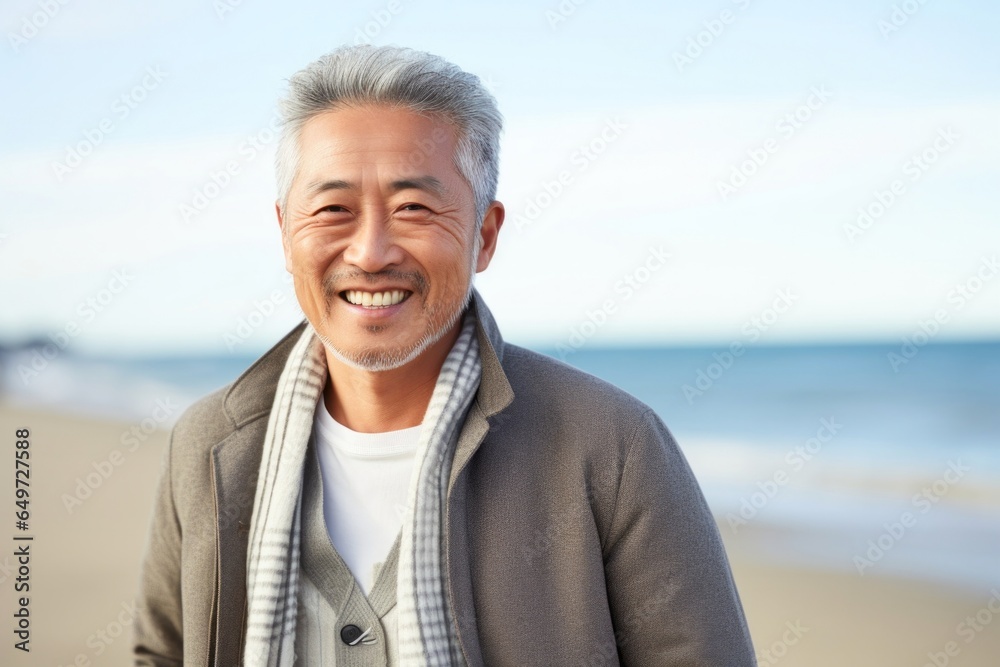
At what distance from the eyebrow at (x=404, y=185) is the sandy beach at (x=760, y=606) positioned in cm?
354

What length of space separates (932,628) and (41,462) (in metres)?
6.97

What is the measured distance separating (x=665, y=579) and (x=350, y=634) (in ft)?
2.01

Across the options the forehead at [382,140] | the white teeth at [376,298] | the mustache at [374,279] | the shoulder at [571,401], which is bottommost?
the shoulder at [571,401]

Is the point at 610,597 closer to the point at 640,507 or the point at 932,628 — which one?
the point at 640,507

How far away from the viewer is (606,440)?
6.10ft

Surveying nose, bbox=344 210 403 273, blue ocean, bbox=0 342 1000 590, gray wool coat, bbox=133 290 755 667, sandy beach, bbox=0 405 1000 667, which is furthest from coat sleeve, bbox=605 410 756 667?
blue ocean, bbox=0 342 1000 590

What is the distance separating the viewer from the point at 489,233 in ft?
6.83

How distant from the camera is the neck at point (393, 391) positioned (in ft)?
6.65

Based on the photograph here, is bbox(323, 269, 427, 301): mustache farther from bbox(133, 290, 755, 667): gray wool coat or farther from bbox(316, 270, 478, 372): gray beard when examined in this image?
bbox(133, 290, 755, 667): gray wool coat

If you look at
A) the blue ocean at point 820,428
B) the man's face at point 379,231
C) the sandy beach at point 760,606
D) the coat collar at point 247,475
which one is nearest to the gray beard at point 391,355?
the man's face at point 379,231

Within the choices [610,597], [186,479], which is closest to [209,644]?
[186,479]

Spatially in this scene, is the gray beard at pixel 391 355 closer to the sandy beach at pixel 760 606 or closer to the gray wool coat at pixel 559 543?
the gray wool coat at pixel 559 543

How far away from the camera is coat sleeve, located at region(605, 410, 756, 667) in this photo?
1.80 metres

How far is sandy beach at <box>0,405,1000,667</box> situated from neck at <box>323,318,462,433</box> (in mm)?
3187
